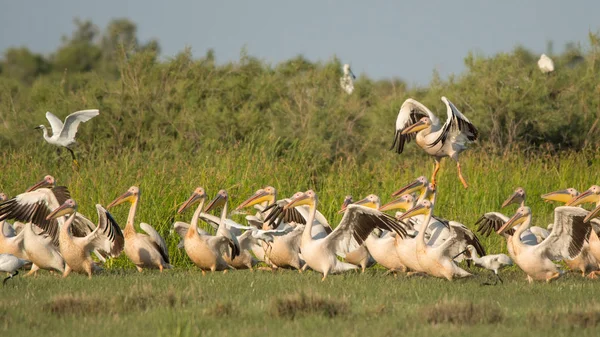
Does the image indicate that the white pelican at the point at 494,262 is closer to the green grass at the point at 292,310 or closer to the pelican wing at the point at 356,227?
the green grass at the point at 292,310

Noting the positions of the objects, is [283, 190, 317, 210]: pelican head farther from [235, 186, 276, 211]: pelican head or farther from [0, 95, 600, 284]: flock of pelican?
[235, 186, 276, 211]: pelican head

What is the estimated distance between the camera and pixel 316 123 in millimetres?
20109

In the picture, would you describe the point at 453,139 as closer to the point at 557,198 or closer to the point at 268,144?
the point at 557,198

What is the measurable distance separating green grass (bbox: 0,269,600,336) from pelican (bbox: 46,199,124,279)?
2.45 feet

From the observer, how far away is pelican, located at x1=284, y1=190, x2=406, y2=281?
949 cm

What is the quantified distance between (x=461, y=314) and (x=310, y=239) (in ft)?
11.2

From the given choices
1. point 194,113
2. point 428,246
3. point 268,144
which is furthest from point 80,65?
point 428,246

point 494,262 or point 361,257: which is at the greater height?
point 494,262

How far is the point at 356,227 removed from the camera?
9703 mm

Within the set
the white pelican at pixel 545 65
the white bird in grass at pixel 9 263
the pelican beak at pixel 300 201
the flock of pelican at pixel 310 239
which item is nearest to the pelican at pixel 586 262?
the flock of pelican at pixel 310 239

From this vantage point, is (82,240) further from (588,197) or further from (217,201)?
(588,197)

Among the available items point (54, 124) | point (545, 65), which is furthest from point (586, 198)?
point (545, 65)

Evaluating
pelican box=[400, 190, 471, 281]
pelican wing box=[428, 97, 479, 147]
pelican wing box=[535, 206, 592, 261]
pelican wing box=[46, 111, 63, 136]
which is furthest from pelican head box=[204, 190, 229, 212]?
pelican wing box=[46, 111, 63, 136]

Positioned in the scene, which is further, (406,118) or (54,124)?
(54,124)
